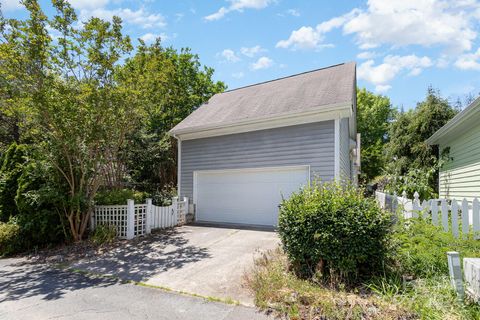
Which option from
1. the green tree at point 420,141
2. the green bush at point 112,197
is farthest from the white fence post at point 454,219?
the green bush at point 112,197

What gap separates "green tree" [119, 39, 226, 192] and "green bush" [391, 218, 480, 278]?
6.91 meters

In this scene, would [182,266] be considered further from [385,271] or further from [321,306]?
[385,271]

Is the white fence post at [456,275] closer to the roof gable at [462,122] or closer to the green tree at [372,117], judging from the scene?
the roof gable at [462,122]

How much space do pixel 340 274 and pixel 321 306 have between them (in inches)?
32.1

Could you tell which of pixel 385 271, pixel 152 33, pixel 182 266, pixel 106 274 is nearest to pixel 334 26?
pixel 152 33

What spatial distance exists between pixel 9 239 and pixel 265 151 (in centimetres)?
733

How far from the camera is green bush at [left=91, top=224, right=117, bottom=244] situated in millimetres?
7719

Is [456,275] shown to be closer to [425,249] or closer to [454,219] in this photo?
[425,249]

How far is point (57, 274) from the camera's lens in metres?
5.54

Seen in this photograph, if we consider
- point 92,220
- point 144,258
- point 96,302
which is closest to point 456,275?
point 96,302

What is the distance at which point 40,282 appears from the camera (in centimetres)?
508

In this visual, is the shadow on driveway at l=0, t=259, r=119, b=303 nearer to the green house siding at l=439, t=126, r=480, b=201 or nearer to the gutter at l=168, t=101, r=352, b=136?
the gutter at l=168, t=101, r=352, b=136

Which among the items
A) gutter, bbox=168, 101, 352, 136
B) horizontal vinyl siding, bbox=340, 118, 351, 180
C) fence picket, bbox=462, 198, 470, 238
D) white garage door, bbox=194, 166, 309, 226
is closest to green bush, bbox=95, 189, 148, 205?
white garage door, bbox=194, 166, 309, 226

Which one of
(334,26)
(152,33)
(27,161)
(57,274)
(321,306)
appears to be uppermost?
(334,26)
